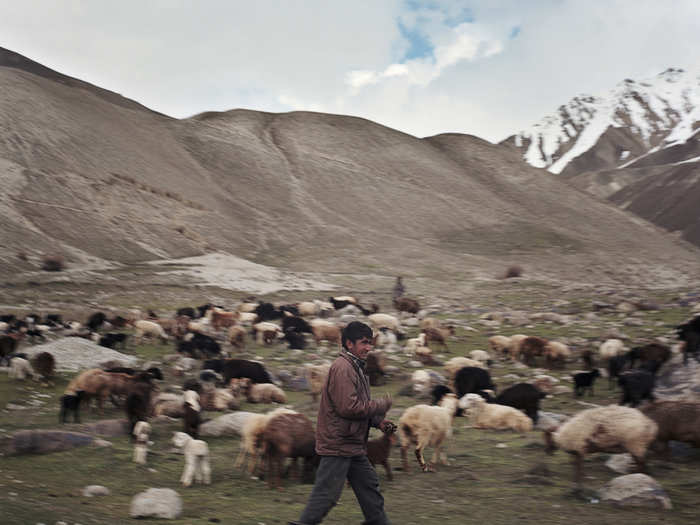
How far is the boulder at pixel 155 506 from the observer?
5.51 metres

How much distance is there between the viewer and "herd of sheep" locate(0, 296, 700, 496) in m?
6.80

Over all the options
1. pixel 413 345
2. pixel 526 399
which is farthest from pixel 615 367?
pixel 413 345

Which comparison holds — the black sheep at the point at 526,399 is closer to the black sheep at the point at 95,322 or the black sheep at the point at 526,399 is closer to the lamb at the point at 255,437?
the lamb at the point at 255,437

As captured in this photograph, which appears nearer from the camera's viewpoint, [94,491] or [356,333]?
[356,333]

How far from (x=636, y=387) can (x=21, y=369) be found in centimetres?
1050

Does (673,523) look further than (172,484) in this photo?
No

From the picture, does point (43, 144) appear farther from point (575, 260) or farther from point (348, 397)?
point (348, 397)

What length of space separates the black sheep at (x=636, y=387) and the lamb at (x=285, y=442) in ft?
17.9

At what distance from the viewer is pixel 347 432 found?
4777mm

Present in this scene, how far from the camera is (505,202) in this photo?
85875 mm

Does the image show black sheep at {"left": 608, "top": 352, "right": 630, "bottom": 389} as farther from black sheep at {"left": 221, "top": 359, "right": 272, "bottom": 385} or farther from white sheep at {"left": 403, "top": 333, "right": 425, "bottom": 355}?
black sheep at {"left": 221, "top": 359, "right": 272, "bottom": 385}

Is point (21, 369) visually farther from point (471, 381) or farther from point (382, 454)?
point (471, 381)

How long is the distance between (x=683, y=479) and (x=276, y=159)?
77753mm

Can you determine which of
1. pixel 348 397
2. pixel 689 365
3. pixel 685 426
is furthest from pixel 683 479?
pixel 689 365
